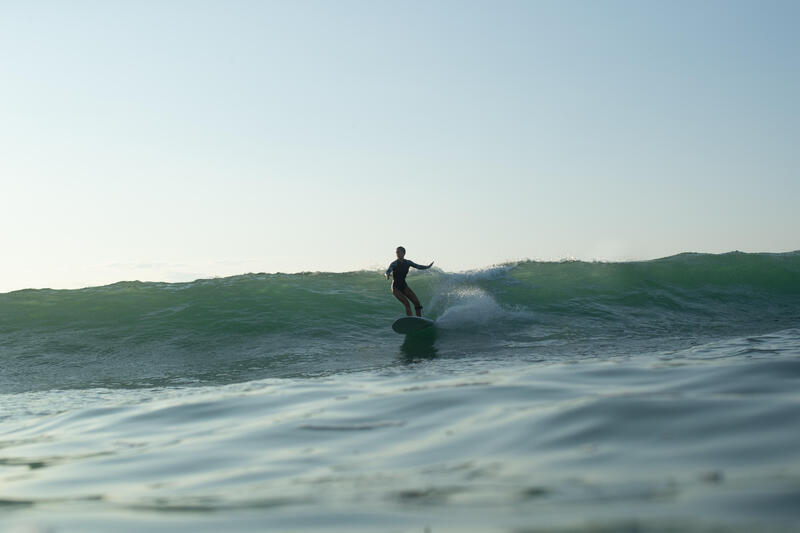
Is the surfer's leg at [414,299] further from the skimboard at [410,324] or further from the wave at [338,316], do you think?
the skimboard at [410,324]

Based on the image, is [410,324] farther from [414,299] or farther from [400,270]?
[400,270]

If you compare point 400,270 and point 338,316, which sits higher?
point 400,270

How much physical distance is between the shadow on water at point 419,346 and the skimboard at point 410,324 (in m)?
0.19

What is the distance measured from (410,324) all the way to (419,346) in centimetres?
74

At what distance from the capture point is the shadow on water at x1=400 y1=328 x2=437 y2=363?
36.8 feet

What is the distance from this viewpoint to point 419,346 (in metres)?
12.4

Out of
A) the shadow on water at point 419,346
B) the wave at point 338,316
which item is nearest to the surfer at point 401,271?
the shadow on water at point 419,346

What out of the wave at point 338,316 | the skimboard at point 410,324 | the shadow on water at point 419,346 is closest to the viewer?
the shadow on water at point 419,346

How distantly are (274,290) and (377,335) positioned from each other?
Result: 4842 millimetres

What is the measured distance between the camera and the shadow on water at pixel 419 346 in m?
11.2

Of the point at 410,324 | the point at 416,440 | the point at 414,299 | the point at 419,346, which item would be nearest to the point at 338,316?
the point at 414,299

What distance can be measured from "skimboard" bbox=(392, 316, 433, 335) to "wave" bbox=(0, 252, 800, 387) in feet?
1.35

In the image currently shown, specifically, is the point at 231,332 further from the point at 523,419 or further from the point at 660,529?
the point at 660,529

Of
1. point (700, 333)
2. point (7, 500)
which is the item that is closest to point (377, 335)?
point (700, 333)
